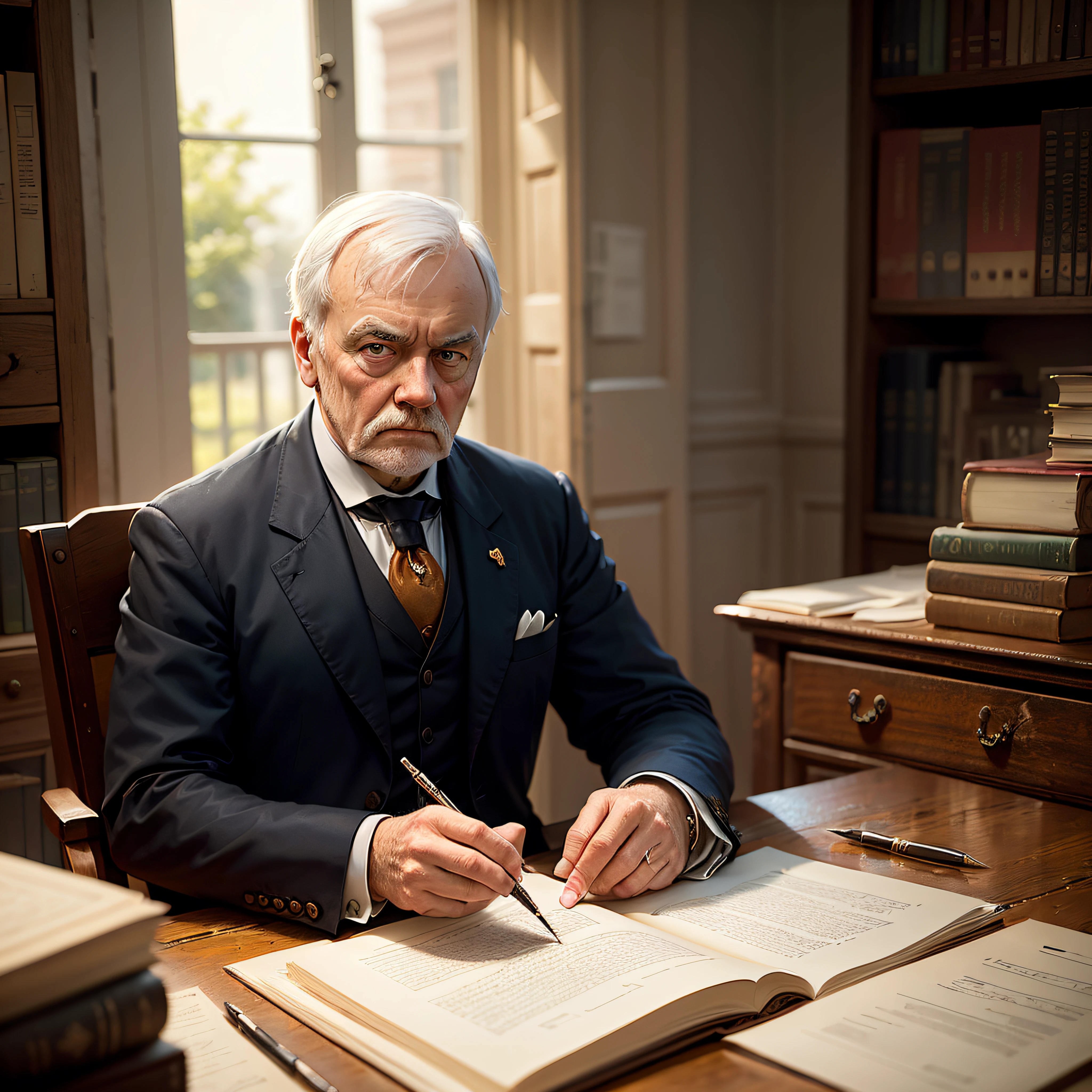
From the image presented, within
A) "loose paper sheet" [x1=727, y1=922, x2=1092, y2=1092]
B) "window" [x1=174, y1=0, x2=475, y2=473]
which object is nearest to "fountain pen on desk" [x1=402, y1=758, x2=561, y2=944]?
"loose paper sheet" [x1=727, y1=922, x2=1092, y2=1092]

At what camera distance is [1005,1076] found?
883mm

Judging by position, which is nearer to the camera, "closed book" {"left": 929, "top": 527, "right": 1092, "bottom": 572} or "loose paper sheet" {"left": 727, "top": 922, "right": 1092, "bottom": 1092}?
"loose paper sheet" {"left": 727, "top": 922, "right": 1092, "bottom": 1092}

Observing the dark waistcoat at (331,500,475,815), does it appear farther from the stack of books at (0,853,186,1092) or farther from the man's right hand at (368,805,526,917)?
the stack of books at (0,853,186,1092)

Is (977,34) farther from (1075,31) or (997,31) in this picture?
(1075,31)

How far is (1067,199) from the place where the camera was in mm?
2314

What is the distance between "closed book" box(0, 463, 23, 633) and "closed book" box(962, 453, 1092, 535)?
1.66 m

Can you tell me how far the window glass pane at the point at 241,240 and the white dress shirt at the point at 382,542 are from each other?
448 centimetres

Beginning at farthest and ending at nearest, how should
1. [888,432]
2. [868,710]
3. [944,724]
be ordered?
[888,432]
[868,710]
[944,724]

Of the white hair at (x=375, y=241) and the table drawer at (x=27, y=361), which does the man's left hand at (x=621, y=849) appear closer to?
the white hair at (x=375, y=241)

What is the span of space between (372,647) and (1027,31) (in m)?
1.88

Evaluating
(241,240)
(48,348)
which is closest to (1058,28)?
(48,348)

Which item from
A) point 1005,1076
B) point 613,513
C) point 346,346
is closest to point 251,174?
point 613,513

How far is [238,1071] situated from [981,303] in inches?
84.6

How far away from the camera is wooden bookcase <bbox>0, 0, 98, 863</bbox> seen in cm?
201
